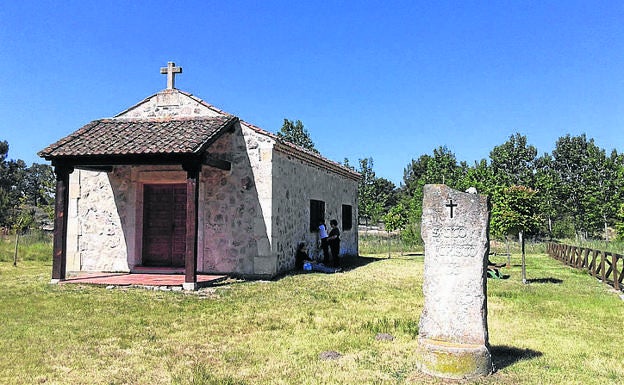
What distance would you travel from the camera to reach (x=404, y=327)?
686 centimetres

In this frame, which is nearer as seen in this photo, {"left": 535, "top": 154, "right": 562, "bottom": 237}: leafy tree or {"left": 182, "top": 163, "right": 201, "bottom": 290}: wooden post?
{"left": 182, "top": 163, "right": 201, "bottom": 290}: wooden post

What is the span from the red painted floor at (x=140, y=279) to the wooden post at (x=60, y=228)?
0.98 feet

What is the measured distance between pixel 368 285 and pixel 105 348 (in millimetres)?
6716

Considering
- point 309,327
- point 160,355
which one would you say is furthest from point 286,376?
point 309,327

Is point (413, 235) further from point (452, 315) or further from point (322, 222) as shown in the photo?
point (452, 315)

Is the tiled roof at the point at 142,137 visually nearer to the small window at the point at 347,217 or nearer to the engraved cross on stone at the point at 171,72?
the engraved cross on stone at the point at 171,72

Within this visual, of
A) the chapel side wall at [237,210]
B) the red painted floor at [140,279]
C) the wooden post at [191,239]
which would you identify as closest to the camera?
the wooden post at [191,239]

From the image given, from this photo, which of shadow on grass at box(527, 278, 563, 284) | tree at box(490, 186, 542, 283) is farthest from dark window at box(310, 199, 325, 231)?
shadow on grass at box(527, 278, 563, 284)

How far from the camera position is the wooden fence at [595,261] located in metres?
11.2

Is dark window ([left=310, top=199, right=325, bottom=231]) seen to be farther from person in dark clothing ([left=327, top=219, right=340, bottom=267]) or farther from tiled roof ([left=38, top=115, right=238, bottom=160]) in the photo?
tiled roof ([left=38, top=115, right=238, bottom=160])

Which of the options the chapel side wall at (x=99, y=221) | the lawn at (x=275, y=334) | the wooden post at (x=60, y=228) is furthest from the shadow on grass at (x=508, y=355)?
the chapel side wall at (x=99, y=221)

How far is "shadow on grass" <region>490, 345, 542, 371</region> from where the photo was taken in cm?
524

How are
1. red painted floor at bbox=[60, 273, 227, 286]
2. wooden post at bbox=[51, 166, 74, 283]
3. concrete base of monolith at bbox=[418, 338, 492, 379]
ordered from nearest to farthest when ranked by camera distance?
concrete base of monolith at bbox=[418, 338, 492, 379], red painted floor at bbox=[60, 273, 227, 286], wooden post at bbox=[51, 166, 74, 283]

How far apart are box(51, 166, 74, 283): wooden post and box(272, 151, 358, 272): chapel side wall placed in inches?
192
